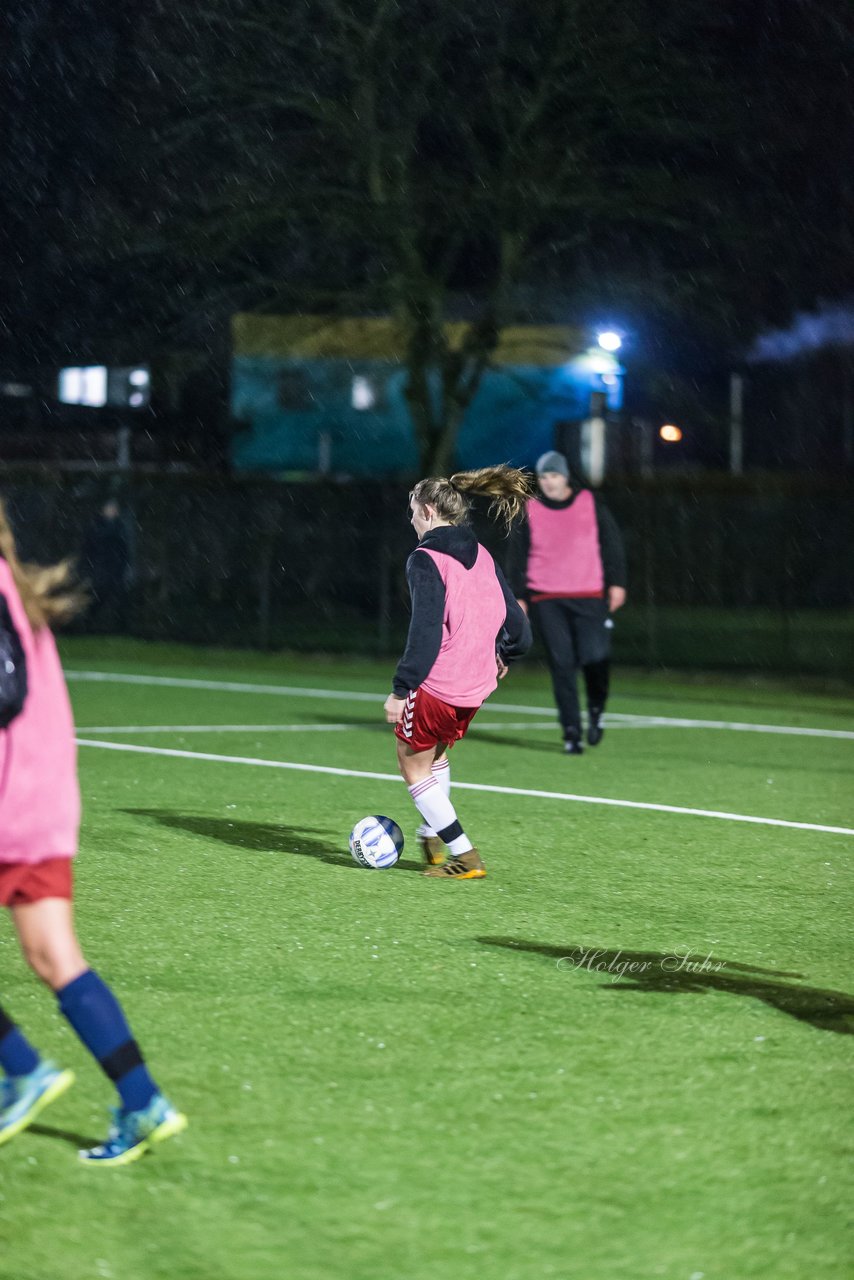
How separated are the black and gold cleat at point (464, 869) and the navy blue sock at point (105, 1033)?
4067mm

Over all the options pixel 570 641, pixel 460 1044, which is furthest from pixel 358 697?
pixel 460 1044

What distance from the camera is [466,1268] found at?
392 centimetres

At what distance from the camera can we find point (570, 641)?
44.7ft

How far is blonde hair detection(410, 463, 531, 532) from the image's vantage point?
8.13 meters

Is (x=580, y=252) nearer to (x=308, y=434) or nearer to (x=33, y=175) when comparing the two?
(x=33, y=175)

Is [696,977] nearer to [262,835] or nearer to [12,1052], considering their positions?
[12,1052]

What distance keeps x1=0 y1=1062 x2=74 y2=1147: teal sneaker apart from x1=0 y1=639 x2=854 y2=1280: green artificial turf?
0.08 meters

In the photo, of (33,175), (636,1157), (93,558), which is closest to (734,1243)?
(636,1157)

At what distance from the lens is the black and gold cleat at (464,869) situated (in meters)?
8.48

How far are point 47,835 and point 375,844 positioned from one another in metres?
4.24

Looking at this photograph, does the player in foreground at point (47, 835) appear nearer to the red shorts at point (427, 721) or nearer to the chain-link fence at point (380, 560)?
the red shorts at point (427, 721)

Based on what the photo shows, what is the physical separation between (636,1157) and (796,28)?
24.5 metres

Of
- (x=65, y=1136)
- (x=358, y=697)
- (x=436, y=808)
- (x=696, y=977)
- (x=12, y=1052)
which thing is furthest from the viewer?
(x=358, y=697)

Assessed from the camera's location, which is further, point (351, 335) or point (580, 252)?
point (351, 335)
